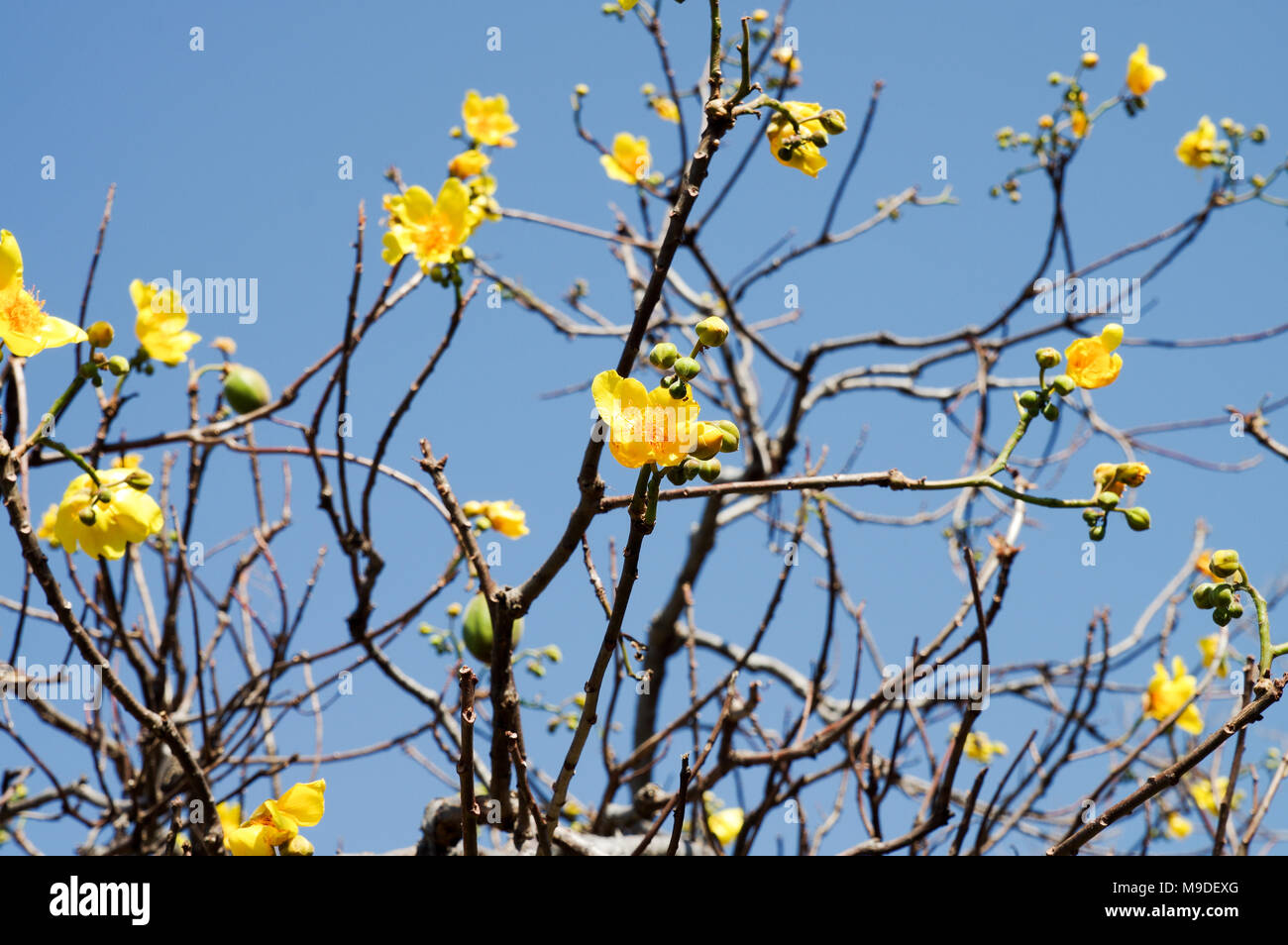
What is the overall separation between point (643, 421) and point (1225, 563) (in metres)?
0.78

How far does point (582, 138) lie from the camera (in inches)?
146

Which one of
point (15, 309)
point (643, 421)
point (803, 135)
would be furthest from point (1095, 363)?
point (15, 309)

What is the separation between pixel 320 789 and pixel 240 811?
3.85 feet

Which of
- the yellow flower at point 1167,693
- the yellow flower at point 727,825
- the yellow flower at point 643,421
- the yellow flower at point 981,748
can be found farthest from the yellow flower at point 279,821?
the yellow flower at point 981,748

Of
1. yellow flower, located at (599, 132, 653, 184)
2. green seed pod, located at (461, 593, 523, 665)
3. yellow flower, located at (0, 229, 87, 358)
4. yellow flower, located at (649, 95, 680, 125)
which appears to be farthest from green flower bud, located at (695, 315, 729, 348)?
yellow flower, located at (649, 95, 680, 125)

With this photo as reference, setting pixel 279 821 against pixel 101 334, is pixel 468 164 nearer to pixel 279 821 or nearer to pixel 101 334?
pixel 101 334

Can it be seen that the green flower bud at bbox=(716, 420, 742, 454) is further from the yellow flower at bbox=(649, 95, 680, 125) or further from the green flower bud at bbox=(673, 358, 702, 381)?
the yellow flower at bbox=(649, 95, 680, 125)

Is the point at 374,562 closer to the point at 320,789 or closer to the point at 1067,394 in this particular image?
the point at 320,789

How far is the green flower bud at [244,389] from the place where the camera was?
2.87m

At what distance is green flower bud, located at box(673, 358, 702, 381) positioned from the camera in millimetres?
→ 1056

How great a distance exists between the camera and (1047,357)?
60.7 inches

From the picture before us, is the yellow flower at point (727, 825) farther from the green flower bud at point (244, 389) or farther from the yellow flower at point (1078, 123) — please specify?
the yellow flower at point (1078, 123)

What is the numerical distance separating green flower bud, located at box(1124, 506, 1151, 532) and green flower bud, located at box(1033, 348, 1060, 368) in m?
0.25
